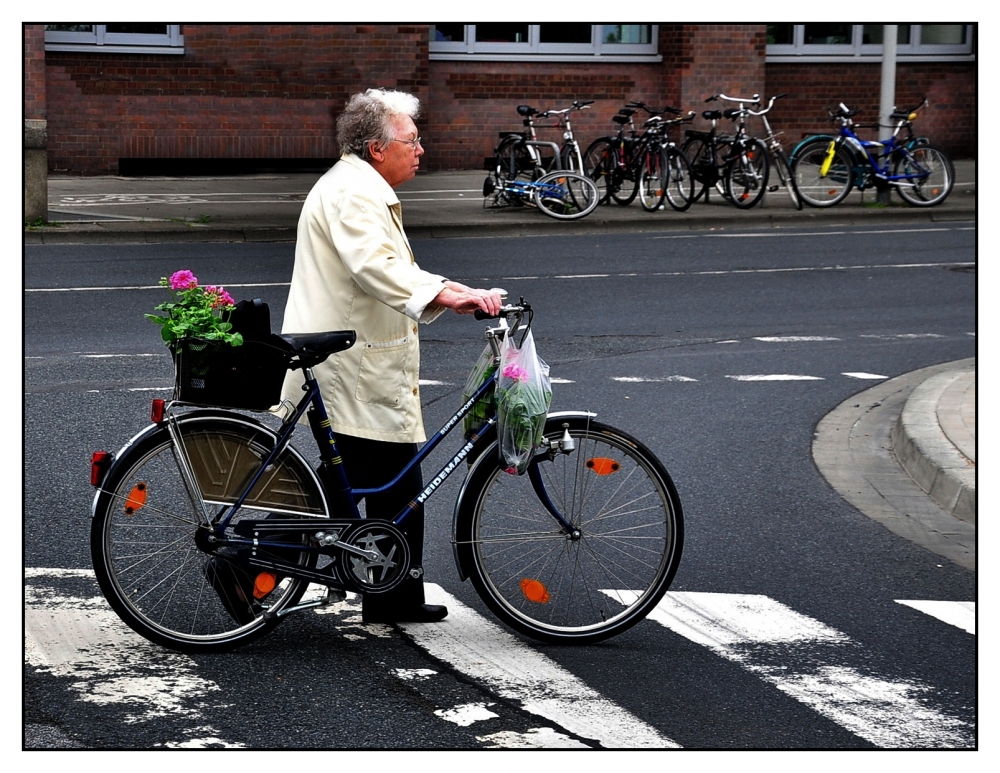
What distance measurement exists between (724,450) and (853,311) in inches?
196

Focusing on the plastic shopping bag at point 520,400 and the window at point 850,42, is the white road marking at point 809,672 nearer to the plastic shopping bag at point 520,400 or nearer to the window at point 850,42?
the plastic shopping bag at point 520,400

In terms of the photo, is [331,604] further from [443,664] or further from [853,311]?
[853,311]

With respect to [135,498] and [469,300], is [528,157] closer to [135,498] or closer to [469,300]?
[469,300]

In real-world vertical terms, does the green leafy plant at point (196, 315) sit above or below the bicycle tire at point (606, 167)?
below

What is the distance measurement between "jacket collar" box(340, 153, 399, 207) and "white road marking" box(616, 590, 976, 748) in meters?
1.52

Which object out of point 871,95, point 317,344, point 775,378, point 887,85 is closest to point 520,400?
point 317,344

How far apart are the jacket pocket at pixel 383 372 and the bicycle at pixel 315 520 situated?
17 cm

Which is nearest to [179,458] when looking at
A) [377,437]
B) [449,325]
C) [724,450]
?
[377,437]

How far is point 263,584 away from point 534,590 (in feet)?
2.95

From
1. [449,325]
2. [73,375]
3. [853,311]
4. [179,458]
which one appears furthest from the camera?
[853,311]

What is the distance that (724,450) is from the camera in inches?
301

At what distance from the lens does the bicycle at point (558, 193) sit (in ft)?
63.3

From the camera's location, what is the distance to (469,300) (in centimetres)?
443

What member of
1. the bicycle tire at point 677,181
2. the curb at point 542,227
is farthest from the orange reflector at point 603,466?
the bicycle tire at point 677,181
